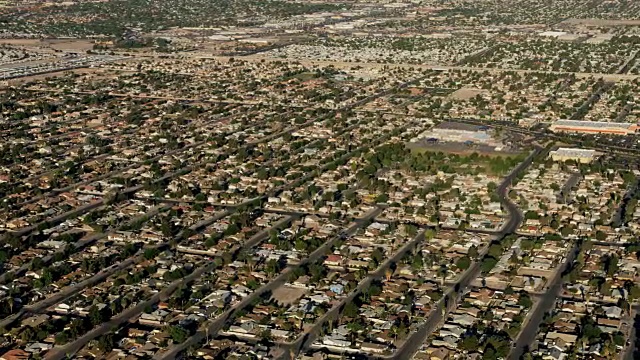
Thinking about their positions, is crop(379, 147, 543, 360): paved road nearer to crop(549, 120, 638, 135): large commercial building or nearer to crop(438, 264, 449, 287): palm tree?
crop(438, 264, 449, 287): palm tree

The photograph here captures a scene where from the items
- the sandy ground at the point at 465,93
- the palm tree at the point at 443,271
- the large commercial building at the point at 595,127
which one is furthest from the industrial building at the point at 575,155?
the sandy ground at the point at 465,93

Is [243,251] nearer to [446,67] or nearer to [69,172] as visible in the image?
[69,172]

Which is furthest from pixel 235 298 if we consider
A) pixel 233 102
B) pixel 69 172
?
pixel 233 102

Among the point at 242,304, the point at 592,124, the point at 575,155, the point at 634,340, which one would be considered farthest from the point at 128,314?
the point at 592,124

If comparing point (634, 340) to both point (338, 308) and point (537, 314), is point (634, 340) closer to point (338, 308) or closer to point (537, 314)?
point (537, 314)

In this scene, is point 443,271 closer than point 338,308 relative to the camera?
No

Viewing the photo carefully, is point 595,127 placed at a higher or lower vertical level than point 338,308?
lower

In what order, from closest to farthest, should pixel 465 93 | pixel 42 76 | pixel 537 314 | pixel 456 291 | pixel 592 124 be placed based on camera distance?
pixel 537 314 < pixel 456 291 < pixel 592 124 < pixel 465 93 < pixel 42 76

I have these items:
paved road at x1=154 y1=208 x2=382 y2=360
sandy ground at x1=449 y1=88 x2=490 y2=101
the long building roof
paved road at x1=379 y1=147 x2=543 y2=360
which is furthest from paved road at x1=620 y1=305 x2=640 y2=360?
sandy ground at x1=449 y1=88 x2=490 y2=101
